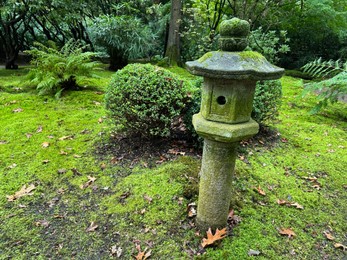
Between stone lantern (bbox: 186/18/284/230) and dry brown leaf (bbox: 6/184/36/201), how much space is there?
2.07 m

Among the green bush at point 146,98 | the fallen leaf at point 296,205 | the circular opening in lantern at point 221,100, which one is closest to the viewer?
the circular opening in lantern at point 221,100

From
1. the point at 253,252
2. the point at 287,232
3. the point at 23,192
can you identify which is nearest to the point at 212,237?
the point at 253,252

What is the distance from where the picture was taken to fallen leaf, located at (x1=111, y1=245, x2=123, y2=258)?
246 cm

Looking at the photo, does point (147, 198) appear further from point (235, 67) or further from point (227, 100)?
point (235, 67)

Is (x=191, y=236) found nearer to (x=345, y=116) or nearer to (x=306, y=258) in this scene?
(x=306, y=258)

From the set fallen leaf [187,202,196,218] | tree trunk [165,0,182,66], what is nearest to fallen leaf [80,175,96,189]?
fallen leaf [187,202,196,218]

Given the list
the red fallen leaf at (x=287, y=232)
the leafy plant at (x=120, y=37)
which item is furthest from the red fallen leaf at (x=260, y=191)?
the leafy plant at (x=120, y=37)

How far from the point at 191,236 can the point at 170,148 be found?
1508mm

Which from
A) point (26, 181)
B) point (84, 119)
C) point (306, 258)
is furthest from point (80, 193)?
point (306, 258)

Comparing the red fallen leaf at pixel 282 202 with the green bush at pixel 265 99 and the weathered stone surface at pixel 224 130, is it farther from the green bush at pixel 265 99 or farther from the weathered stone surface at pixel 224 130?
the green bush at pixel 265 99

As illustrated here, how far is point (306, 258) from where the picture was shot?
2518mm

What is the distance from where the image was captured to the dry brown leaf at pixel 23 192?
9.93ft

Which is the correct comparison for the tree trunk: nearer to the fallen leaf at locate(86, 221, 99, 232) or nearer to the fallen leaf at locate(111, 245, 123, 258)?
the fallen leaf at locate(86, 221, 99, 232)

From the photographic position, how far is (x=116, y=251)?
2486mm
